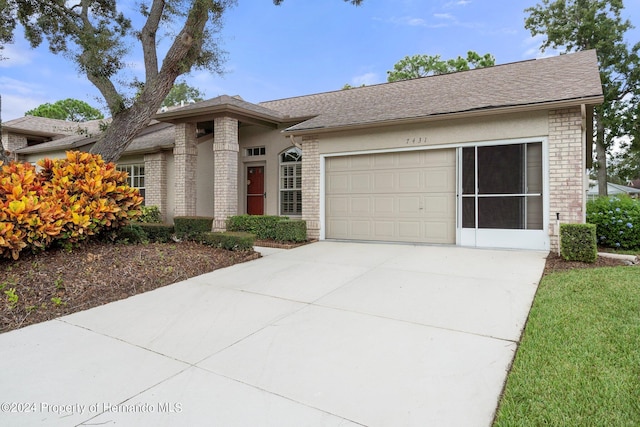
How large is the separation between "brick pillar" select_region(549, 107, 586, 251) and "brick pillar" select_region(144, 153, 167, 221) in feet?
39.4

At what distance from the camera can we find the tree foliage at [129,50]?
8984mm

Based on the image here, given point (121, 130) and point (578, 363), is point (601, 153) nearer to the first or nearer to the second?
point (578, 363)

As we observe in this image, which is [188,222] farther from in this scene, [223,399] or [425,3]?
[425,3]

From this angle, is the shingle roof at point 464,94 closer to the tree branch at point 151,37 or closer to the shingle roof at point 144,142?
the tree branch at point 151,37

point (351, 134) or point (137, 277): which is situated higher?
point (351, 134)

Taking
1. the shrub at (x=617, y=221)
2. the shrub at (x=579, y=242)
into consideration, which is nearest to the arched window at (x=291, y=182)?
the shrub at (x=579, y=242)

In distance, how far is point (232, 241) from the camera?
7566mm

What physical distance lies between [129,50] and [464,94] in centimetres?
900

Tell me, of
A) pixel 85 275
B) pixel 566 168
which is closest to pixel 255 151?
pixel 85 275

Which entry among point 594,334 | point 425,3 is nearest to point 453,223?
point 594,334

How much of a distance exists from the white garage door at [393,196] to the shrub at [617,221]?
398 cm

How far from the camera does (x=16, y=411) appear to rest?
7.89 feet

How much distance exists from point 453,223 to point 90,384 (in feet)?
24.1

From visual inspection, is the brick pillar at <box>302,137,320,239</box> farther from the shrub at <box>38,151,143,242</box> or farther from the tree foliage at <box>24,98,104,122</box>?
the tree foliage at <box>24,98,104,122</box>
